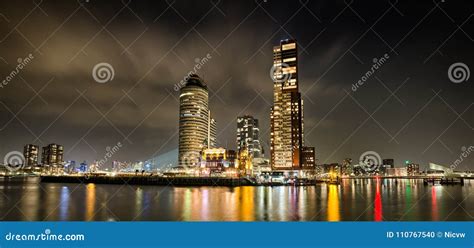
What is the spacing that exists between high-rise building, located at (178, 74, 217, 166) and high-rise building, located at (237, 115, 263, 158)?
1230 inches

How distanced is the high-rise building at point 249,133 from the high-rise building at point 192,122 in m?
31.2

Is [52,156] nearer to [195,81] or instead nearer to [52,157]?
[52,157]

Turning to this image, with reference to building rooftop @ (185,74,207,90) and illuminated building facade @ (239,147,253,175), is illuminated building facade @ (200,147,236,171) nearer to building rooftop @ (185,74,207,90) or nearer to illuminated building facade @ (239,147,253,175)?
illuminated building facade @ (239,147,253,175)

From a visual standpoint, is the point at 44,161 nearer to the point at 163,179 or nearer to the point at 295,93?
the point at 163,179

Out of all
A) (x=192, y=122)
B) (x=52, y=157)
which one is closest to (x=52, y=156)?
(x=52, y=157)

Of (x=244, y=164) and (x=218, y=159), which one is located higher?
(x=218, y=159)

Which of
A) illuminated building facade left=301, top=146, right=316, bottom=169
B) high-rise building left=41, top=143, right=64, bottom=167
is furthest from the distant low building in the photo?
illuminated building facade left=301, top=146, right=316, bottom=169

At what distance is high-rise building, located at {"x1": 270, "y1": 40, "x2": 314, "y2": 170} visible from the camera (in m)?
130

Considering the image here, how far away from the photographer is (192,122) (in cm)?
15500

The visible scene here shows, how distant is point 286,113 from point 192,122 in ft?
147

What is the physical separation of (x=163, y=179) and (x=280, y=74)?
219 feet
